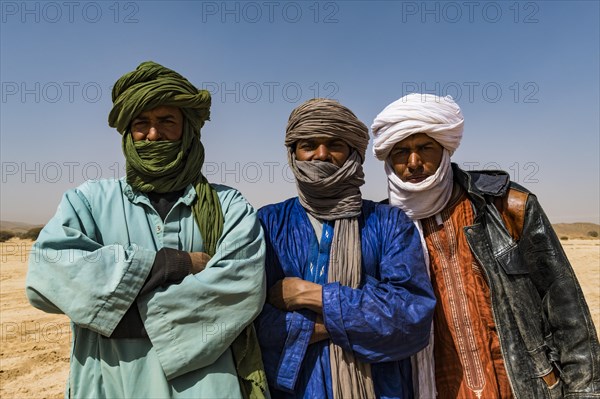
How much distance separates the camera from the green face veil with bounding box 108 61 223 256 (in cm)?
227

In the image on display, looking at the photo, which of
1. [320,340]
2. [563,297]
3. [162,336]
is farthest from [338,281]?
[563,297]

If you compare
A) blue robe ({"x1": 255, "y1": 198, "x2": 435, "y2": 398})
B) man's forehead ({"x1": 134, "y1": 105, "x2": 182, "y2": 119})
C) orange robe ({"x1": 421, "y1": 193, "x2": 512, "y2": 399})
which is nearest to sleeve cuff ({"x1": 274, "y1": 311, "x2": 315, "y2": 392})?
blue robe ({"x1": 255, "y1": 198, "x2": 435, "y2": 398})

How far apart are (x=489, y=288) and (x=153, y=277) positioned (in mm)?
1763

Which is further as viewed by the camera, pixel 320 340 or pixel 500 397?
pixel 500 397

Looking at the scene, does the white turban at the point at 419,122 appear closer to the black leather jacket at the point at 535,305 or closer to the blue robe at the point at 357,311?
the black leather jacket at the point at 535,305

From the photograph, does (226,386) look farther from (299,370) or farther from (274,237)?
(274,237)

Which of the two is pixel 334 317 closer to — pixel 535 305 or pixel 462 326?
pixel 462 326

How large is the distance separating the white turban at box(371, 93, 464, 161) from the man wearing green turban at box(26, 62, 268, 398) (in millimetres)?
1096

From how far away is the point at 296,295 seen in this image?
2299 mm

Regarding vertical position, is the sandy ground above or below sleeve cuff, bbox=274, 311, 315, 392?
below

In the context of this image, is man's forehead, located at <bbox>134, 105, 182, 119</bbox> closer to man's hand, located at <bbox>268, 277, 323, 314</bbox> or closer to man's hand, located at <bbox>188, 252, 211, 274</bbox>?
man's hand, located at <bbox>188, 252, 211, 274</bbox>

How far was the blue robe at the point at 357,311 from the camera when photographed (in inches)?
87.4

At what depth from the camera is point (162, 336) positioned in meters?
2.02

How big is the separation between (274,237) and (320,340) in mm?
573
